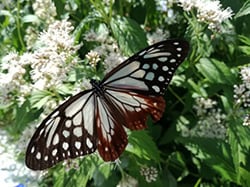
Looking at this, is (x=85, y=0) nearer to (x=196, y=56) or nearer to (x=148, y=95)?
(x=196, y=56)

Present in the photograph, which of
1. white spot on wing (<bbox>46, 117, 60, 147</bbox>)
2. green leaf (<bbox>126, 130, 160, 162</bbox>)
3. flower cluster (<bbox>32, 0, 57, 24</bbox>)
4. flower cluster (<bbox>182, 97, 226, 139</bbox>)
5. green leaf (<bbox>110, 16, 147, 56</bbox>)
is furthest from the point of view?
flower cluster (<bbox>32, 0, 57, 24</bbox>)

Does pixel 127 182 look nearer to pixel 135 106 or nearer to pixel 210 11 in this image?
pixel 135 106

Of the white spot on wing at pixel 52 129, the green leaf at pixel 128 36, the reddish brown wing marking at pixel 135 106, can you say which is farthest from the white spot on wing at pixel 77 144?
the green leaf at pixel 128 36

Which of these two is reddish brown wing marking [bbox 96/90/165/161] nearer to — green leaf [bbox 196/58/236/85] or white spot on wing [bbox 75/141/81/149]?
white spot on wing [bbox 75/141/81/149]

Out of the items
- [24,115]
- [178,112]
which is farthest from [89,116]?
[178,112]

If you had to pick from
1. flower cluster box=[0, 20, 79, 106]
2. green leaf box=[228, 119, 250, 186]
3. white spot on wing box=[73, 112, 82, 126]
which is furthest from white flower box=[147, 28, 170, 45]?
white spot on wing box=[73, 112, 82, 126]
